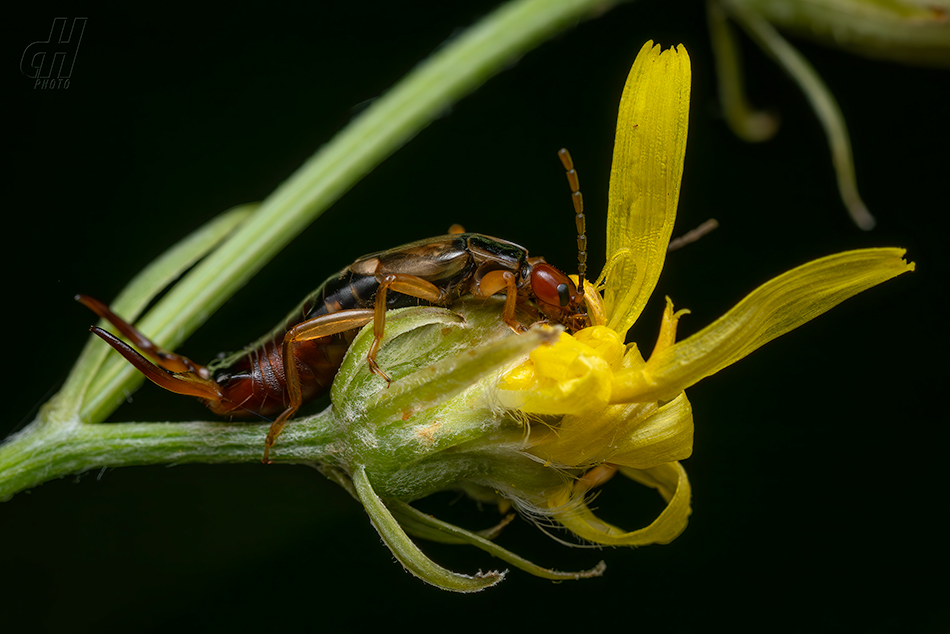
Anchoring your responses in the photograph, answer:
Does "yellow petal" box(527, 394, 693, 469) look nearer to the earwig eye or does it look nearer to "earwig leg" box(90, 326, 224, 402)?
the earwig eye

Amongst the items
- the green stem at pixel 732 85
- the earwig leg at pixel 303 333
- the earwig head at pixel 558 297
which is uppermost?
the green stem at pixel 732 85

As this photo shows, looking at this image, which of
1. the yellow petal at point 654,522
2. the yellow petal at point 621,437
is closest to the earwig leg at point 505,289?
the yellow petal at point 621,437

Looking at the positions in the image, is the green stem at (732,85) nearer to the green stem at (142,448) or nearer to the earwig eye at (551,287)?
the earwig eye at (551,287)

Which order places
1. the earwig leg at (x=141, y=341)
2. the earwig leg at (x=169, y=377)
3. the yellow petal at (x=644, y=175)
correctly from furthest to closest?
the yellow petal at (x=644, y=175)
the earwig leg at (x=169, y=377)
the earwig leg at (x=141, y=341)

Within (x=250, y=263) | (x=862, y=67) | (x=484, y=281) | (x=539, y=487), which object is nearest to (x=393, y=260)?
(x=484, y=281)

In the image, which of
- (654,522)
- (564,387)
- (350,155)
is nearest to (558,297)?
(564,387)

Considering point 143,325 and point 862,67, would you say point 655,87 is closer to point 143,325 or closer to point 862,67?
point 143,325

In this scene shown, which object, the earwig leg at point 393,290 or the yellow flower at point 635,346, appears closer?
the yellow flower at point 635,346
